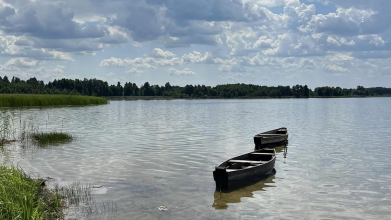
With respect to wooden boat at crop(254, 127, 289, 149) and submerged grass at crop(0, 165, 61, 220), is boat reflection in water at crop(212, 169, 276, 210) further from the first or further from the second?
wooden boat at crop(254, 127, 289, 149)

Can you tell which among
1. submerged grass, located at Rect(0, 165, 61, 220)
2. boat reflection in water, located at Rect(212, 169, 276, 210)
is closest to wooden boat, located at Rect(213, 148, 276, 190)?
boat reflection in water, located at Rect(212, 169, 276, 210)

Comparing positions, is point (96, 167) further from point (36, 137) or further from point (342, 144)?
point (342, 144)

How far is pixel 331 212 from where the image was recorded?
14.7m

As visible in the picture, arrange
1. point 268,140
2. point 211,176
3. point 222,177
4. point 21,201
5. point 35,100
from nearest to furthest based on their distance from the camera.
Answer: point 21,201 → point 222,177 → point 211,176 → point 268,140 → point 35,100

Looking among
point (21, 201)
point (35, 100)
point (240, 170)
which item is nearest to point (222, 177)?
point (240, 170)

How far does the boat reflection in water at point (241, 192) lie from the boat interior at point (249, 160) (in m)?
1.00

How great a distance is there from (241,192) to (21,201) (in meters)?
9.90

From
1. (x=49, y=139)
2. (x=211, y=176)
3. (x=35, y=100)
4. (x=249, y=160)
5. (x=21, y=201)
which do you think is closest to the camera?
(x=21, y=201)

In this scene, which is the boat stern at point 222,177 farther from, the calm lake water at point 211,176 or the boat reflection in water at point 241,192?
the calm lake water at point 211,176

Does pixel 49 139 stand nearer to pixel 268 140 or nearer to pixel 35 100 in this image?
pixel 268 140

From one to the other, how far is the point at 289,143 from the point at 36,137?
2275 centimetres

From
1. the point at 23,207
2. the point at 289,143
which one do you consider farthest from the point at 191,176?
the point at 289,143

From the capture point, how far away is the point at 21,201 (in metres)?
11.0

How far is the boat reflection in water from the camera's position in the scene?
16.0 meters
